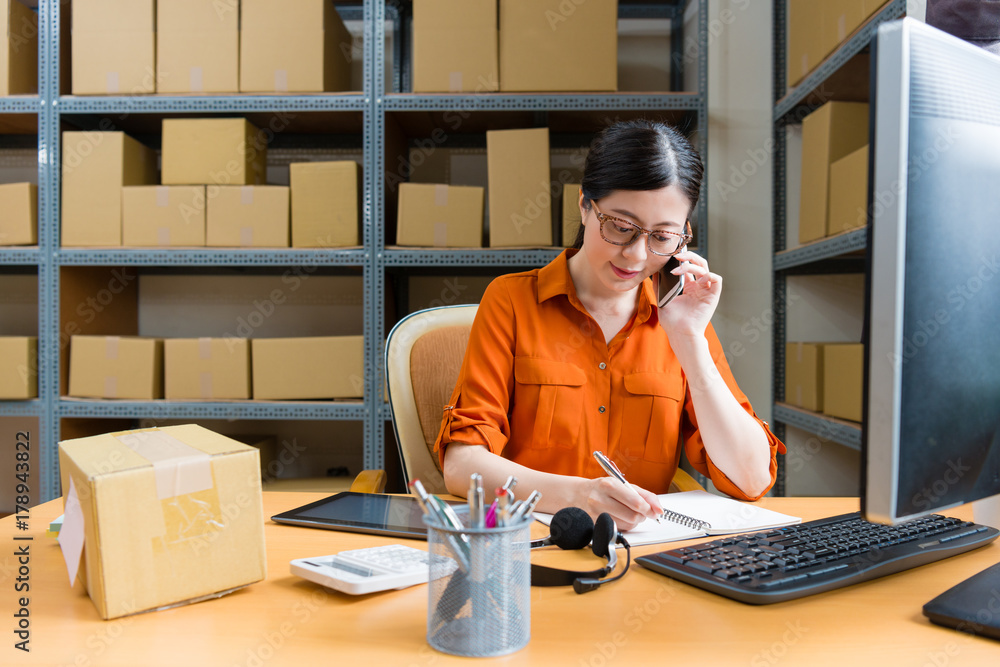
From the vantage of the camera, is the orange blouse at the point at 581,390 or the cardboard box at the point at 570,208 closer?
the orange blouse at the point at 581,390

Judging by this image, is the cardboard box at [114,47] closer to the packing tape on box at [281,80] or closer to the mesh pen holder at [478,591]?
the packing tape on box at [281,80]

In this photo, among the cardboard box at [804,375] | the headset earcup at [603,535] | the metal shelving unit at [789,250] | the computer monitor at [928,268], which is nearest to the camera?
the computer monitor at [928,268]

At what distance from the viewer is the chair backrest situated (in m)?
1.25

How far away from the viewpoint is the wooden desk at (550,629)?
0.50m

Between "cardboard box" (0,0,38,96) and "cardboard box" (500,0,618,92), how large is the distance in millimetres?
1639

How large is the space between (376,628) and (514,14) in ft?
6.72

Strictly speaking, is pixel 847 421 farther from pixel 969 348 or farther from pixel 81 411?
pixel 81 411

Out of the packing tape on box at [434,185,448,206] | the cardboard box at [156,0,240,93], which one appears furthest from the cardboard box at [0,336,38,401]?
the packing tape on box at [434,185,448,206]

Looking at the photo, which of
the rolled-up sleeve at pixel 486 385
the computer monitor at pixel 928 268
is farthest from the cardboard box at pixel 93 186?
the computer monitor at pixel 928 268

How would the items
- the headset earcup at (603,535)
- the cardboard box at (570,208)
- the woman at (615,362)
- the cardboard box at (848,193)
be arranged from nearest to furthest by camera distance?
the headset earcup at (603,535) < the woman at (615,362) < the cardboard box at (848,193) < the cardboard box at (570,208)

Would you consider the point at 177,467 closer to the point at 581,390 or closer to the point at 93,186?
the point at 581,390

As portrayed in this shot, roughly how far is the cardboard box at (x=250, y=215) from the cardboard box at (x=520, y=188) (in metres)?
0.69

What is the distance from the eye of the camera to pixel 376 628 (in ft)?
1.81

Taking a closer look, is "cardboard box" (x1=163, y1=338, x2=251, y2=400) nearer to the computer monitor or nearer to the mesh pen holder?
the mesh pen holder
